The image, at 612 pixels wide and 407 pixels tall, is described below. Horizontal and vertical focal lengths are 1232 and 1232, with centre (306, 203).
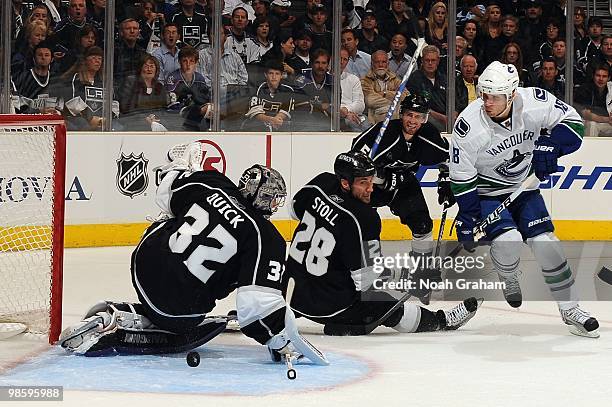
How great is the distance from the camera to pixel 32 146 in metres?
5.50

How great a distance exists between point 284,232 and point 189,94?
3.97 ft

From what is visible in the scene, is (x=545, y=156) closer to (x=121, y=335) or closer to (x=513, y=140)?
(x=513, y=140)

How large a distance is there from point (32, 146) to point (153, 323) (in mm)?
1461

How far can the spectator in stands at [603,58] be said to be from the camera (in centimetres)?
955

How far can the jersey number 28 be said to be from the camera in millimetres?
4871

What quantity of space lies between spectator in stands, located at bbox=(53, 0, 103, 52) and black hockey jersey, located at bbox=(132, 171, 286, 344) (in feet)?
14.1

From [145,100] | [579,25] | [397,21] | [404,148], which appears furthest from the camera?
[579,25]

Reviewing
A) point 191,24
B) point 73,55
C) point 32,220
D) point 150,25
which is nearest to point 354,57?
point 191,24

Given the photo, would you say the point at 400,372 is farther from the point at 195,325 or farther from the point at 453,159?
the point at 453,159

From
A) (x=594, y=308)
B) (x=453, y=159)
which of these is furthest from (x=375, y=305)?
(x=594, y=308)

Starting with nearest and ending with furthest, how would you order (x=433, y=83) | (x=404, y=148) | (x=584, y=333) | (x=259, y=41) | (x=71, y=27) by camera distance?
(x=584, y=333)
(x=404, y=148)
(x=71, y=27)
(x=259, y=41)
(x=433, y=83)

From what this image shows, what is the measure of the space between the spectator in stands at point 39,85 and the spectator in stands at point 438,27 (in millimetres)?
2867

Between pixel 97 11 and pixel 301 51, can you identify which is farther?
pixel 301 51

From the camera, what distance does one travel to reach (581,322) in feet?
16.9
